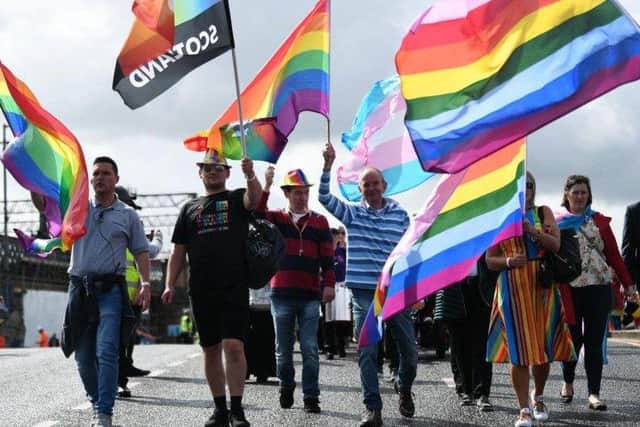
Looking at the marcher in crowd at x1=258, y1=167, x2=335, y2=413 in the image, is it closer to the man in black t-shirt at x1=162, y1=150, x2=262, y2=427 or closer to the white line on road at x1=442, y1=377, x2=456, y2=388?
the man in black t-shirt at x1=162, y1=150, x2=262, y2=427

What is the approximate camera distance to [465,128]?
7.71 metres

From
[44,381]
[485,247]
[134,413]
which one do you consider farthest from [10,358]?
[485,247]

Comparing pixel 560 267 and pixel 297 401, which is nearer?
pixel 560 267

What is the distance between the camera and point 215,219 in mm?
8656

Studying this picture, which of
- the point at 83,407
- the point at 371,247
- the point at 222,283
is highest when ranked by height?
the point at 371,247

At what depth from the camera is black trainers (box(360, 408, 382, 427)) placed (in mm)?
9078

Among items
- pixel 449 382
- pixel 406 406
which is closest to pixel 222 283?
pixel 406 406

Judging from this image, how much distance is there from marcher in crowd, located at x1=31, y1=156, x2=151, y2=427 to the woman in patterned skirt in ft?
8.14

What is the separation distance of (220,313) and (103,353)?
899 mm

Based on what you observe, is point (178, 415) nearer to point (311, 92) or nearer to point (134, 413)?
point (134, 413)

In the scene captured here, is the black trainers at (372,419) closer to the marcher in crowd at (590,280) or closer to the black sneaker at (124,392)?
the marcher in crowd at (590,280)

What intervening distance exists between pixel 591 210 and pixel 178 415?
143 inches

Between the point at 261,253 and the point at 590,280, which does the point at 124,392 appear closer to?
the point at 261,253

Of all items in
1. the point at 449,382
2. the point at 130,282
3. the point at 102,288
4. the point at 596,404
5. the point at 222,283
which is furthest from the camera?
the point at 449,382
